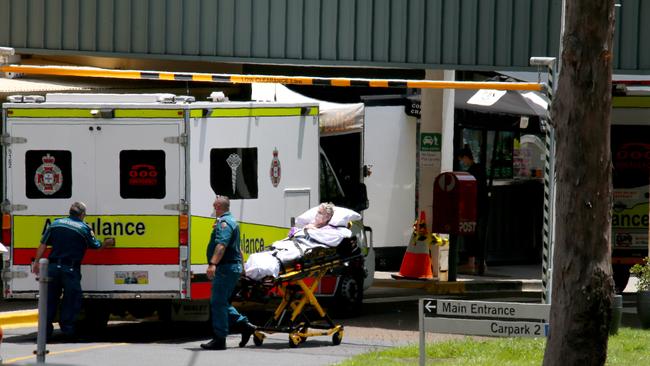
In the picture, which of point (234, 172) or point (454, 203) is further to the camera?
point (454, 203)

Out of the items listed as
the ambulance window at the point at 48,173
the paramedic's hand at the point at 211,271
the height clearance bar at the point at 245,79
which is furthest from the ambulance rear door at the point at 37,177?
the paramedic's hand at the point at 211,271

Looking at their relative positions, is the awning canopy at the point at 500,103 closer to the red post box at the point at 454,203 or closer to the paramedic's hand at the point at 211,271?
the red post box at the point at 454,203

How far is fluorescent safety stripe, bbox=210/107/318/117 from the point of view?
51.6 ft

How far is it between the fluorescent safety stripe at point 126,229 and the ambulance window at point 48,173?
29 cm

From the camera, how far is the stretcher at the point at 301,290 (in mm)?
14742

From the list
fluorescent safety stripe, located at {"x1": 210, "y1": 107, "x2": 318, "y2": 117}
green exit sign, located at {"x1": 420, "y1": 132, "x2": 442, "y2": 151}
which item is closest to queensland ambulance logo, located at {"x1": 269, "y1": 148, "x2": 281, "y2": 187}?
fluorescent safety stripe, located at {"x1": 210, "y1": 107, "x2": 318, "y2": 117}

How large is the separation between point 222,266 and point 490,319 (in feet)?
14.8

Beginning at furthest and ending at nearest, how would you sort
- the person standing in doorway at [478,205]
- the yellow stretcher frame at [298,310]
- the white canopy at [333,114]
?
the person standing in doorway at [478,205] → the white canopy at [333,114] → the yellow stretcher frame at [298,310]

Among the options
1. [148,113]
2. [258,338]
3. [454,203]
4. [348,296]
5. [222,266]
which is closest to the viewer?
[222,266]

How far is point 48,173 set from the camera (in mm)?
15469

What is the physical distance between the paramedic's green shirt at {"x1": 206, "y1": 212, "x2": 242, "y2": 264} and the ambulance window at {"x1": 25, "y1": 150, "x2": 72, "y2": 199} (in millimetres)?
1871

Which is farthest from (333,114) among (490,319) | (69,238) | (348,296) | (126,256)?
(490,319)

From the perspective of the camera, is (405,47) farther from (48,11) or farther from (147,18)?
(48,11)

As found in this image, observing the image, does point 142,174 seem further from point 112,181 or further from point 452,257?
point 452,257
